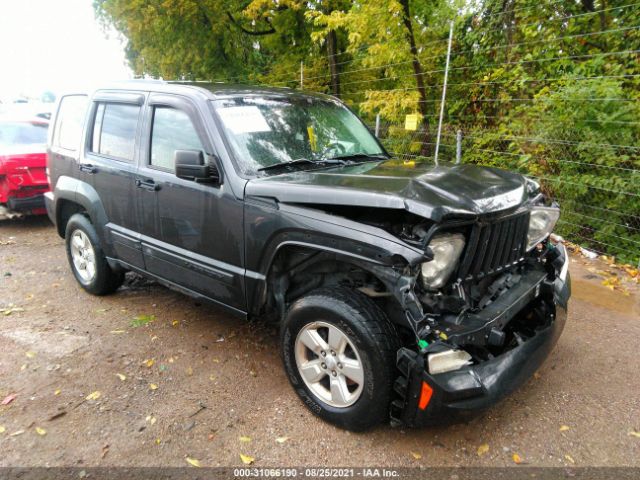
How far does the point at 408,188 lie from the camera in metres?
2.51

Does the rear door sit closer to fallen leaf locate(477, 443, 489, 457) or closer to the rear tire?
the rear tire

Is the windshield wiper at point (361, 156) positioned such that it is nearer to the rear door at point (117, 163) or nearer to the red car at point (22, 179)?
the rear door at point (117, 163)

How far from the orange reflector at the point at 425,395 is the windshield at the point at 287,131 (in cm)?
172

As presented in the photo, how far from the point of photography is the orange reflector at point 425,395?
230 cm

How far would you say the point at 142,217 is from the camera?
376 centimetres

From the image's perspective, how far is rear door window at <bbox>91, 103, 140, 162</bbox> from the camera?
12.7 feet

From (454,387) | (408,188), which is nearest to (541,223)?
(408,188)

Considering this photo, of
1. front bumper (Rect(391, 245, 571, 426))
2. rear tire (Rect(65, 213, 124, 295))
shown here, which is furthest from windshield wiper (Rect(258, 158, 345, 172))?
rear tire (Rect(65, 213, 124, 295))

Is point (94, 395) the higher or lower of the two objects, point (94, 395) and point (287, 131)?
the lower

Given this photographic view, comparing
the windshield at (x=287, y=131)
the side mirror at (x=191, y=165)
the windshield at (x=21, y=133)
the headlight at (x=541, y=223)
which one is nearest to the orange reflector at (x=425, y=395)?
the headlight at (x=541, y=223)

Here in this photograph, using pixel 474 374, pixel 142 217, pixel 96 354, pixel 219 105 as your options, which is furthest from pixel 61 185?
pixel 474 374

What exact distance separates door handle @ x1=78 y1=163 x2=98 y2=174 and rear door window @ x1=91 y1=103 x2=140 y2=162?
0.15m

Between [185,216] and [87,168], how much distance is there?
1.52 m

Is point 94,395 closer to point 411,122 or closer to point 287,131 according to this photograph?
point 287,131
